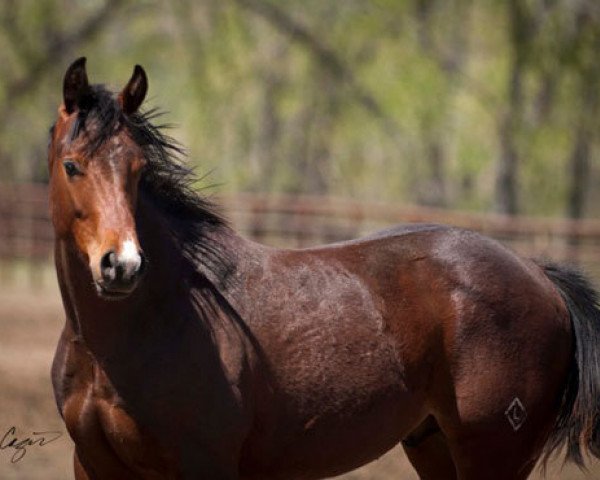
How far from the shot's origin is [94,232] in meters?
3.45

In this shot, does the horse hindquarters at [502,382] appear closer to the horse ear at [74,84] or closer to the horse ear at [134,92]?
the horse ear at [134,92]

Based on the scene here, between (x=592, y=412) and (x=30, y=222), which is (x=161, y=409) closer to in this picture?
(x=592, y=412)

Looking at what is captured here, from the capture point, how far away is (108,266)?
3.35 m

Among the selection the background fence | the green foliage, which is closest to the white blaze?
the background fence

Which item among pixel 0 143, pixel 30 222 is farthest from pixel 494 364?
Result: pixel 0 143

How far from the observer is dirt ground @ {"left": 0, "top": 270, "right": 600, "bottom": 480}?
6805 millimetres

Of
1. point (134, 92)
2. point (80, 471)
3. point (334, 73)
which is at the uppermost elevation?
point (134, 92)

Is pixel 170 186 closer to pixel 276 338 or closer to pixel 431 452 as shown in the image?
pixel 276 338

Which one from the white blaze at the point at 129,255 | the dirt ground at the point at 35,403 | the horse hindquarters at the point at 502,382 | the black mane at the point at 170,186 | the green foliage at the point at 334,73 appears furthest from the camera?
the green foliage at the point at 334,73

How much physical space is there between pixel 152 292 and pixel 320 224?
36.4ft

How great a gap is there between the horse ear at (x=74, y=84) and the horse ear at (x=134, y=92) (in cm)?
13

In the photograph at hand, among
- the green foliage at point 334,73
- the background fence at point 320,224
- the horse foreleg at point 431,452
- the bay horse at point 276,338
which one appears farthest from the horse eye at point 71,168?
the green foliage at point 334,73

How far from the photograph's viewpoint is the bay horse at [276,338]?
3.56 metres
